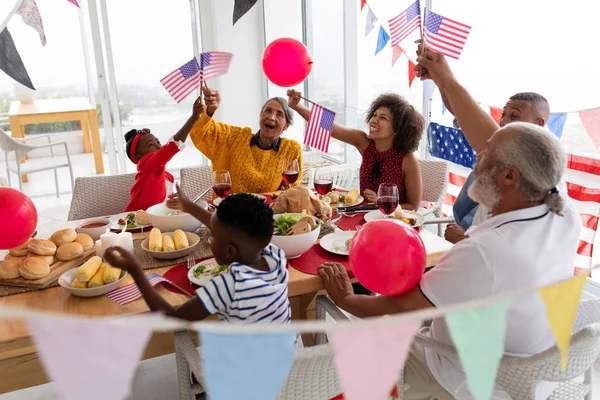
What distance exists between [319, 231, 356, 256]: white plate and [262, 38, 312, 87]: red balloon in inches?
41.4

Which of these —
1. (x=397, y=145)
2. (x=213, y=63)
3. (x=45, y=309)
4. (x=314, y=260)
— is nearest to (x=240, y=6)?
(x=213, y=63)

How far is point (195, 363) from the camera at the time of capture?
1.35 metres

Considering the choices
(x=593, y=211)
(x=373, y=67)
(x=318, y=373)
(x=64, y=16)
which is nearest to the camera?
(x=318, y=373)

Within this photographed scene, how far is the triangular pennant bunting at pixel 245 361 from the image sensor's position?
75 cm

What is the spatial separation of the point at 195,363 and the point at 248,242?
0.38m

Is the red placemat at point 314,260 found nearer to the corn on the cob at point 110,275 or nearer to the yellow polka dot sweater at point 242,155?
the corn on the cob at point 110,275

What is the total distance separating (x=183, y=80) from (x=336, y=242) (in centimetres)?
136

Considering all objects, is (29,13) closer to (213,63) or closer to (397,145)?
(213,63)

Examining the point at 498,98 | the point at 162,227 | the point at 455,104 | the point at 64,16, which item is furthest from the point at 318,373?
the point at 64,16

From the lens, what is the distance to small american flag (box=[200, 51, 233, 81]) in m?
2.69

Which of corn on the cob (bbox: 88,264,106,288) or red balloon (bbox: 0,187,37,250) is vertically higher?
red balloon (bbox: 0,187,37,250)

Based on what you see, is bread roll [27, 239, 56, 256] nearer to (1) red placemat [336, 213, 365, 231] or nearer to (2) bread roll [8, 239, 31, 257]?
(2) bread roll [8, 239, 31, 257]

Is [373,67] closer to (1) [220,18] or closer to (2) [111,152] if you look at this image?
(1) [220,18]

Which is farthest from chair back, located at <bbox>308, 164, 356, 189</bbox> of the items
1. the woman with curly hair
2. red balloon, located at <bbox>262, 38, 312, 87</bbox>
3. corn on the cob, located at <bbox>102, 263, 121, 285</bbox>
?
corn on the cob, located at <bbox>102, 263, 121, 285</bbox>
